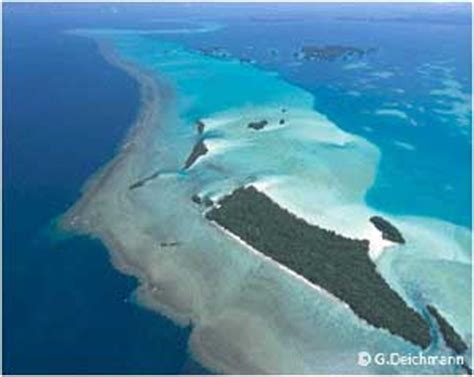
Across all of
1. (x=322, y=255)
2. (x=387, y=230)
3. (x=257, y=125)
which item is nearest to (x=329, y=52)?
(x=257, y=125)

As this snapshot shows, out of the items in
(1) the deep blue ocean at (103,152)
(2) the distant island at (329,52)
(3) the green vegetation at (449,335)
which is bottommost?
(2) the distant island at (329,52)

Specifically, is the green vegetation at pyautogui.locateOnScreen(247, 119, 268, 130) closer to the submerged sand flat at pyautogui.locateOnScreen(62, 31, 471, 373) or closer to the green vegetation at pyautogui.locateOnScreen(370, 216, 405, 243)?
the submerged sand flat at pyautogui.locateOnScreen(62, 31, 471, 373)

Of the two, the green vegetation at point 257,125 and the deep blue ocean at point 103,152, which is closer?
the deep blue ocean at point 103,152

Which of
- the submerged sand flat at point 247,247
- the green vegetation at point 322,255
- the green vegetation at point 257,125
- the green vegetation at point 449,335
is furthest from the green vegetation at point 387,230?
the green vegetation at point 257,125

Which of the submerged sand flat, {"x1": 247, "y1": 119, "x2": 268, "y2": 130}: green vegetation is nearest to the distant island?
the submerged sand flat

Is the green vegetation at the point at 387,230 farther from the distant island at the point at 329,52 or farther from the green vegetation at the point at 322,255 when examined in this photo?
the distant island at the point at 329,52

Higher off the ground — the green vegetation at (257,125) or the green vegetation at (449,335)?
the green vegetation at (449,335)

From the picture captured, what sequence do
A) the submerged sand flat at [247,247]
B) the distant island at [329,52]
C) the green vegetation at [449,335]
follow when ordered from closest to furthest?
the green vegetation at [449,335] < the submerged sand flat at [247,247] < the distant island at [329,52]
